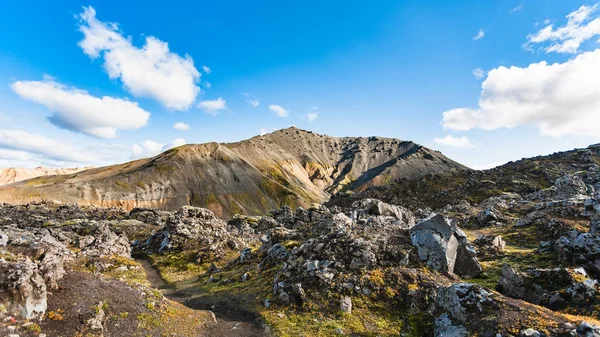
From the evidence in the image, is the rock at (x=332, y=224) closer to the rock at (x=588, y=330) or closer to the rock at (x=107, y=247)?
the rock at (x=588, y=330)

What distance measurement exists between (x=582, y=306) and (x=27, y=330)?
3066 cm

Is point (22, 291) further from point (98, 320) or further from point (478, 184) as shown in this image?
point (478, 184)

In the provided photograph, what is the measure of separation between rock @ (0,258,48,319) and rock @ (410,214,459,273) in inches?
1076

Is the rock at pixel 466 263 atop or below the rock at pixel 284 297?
atop

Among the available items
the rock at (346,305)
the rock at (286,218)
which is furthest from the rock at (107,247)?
the rock at (346,305)

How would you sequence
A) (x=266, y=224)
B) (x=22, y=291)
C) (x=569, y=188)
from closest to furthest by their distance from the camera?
(x=22, y=291) < (x=569, y=188) < (x=266, y=224)

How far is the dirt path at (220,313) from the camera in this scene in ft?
68.7

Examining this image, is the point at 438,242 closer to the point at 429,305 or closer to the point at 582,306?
the point at 429,305

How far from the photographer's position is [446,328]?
696 inches

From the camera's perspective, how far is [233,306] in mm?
26031

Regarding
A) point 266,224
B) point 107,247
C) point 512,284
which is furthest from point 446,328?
point 266,224

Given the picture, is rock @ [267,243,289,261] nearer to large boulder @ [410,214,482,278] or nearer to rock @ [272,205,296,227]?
large boulder @ [410,214,482,278]

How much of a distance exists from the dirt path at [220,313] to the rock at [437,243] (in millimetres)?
15495

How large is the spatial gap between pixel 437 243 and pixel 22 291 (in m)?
29.3
